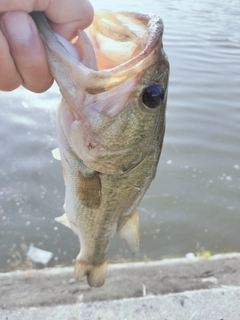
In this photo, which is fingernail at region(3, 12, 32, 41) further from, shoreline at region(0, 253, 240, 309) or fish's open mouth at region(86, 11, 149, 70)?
shoreline at region(0, 253, 240, 309)

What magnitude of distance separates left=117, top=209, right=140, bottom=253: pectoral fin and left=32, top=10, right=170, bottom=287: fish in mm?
53

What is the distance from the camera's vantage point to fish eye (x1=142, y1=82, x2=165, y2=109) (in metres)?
1.50

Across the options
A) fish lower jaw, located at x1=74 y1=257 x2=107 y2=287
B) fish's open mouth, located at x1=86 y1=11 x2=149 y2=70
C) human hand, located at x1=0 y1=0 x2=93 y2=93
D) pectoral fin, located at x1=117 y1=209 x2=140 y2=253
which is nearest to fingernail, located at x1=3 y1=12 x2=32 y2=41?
human hand, located at x1=0 y1=0 x2=93 y2=93

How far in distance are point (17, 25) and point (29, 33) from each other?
4 cm

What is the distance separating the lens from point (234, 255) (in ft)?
10.5

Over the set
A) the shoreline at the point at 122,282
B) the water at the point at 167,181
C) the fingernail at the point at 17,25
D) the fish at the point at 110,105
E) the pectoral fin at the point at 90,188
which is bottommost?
the water at the point at 167,181

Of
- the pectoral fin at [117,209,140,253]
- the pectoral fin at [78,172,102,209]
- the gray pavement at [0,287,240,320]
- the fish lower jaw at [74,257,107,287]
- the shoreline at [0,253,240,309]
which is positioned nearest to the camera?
the pectoral fin at [78,172,102,209]

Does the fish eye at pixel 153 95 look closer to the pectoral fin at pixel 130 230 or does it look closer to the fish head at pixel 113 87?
the fish head at pixel 113 87

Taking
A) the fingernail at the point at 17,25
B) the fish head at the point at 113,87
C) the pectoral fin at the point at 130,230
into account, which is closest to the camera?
the fingernail at the point at 17,25

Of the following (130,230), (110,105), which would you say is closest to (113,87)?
(110,105)

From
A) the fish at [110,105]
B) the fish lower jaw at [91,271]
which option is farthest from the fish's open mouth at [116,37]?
the fish lower jaw at [91,271]

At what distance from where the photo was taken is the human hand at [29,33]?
1.29 m

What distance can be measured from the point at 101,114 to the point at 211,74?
24.3 feet

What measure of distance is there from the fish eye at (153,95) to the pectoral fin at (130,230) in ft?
1.89
